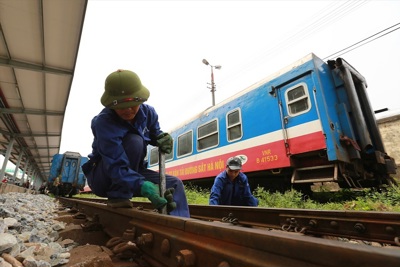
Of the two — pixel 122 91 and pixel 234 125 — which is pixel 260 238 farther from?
pixel 234 125

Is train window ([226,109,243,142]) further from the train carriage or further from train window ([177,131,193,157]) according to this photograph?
train window ([177,131,193,157])

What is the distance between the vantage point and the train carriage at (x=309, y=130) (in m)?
4.20

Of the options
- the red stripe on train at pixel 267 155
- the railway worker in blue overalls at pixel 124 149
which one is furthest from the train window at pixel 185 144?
the railway worker in blue overalls at pixel 124 149

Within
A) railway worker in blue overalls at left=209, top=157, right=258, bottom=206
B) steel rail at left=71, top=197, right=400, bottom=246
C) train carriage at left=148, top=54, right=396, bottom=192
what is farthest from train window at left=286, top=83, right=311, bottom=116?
steel rail at left=71, top=197, right=400, bottom=246

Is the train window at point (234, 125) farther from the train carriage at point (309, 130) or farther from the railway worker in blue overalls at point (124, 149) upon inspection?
the railway worker in blue overalls at point (124, 149)

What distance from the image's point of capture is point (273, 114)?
4.96 metres

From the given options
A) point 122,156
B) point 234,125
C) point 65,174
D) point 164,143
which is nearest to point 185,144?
point 234,125

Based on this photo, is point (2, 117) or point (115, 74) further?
point (2, 117)

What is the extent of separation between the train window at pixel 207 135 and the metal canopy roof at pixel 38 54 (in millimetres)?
3971

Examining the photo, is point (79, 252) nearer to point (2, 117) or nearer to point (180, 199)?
point (180, 199)

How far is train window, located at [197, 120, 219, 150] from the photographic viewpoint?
21.2ft

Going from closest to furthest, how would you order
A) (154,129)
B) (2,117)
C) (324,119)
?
(154,129) → (324,119) → (2,117)

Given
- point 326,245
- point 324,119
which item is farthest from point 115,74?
point 324,119

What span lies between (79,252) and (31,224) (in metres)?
1.32
